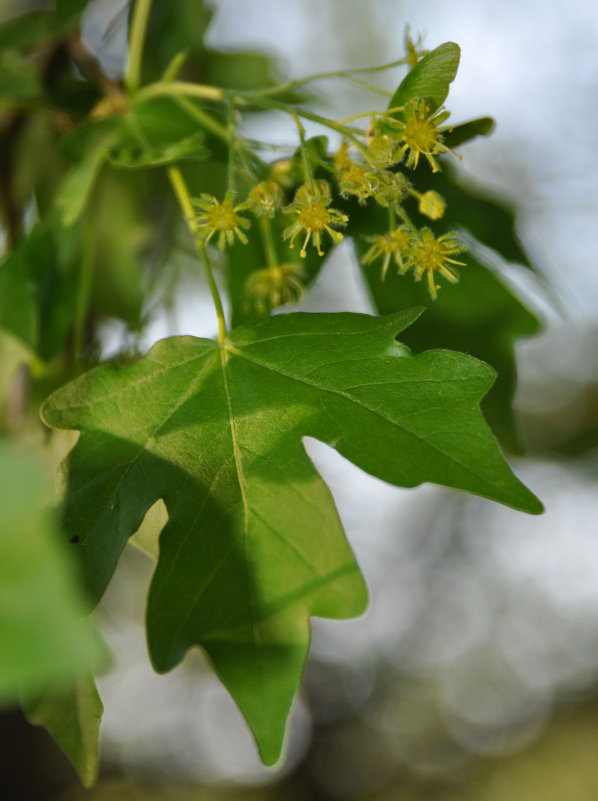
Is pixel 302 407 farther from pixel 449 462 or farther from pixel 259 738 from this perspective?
pixel 259 738

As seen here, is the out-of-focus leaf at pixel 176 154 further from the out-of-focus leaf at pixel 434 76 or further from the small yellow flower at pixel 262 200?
the out-of-focus leaf at pixel 434 76

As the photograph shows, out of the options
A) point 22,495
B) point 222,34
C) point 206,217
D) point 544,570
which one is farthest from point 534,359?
point 22,495

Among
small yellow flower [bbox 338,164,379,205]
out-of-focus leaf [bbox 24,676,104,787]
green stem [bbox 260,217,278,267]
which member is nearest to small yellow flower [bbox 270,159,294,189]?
green stem [bbox 260,217,278,267]

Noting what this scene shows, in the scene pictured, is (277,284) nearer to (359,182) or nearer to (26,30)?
(359,182)

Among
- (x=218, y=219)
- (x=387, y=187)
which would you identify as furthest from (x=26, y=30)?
(x=387, y=187)

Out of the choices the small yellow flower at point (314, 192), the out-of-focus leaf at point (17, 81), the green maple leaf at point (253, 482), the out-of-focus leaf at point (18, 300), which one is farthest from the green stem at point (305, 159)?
the out-of-focus leaf at point (17, 81)

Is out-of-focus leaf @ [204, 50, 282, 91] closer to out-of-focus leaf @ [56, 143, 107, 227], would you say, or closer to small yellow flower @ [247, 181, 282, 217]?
out-of-focus leaf @ [56, 143, 107, 227]
